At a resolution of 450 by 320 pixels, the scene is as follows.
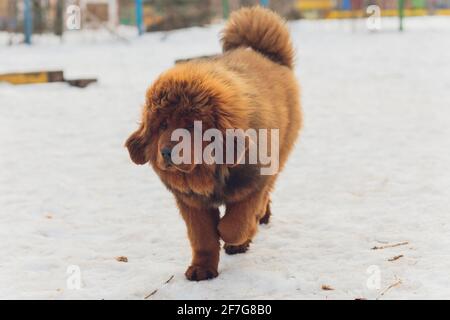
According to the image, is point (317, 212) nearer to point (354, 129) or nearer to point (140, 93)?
point (354, 129)

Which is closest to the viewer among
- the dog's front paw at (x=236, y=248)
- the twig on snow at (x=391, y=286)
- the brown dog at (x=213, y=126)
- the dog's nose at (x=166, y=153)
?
the dog's nose at (x=166, y=153)

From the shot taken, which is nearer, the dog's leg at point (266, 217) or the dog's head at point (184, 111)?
the dog's head at point (184, 111)

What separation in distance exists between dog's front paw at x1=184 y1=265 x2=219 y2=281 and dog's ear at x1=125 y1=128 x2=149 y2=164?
64cm

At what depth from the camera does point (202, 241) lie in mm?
3322

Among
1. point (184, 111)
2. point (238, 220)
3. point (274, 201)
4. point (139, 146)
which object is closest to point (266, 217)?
point (274, 201)

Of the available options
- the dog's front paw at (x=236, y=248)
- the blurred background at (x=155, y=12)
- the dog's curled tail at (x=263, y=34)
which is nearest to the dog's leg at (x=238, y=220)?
the dog's front paw at (x=236, y=248)

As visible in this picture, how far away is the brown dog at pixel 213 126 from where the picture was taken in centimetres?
290

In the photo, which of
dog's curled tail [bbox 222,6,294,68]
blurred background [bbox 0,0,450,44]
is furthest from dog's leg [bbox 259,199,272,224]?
blurred background [bbox 0,0,450,44]

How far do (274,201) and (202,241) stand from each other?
155cm

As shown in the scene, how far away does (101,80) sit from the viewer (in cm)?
955

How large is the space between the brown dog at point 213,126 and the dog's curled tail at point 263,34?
1.14ft

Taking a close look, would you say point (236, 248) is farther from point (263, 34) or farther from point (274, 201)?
point (263, 34)

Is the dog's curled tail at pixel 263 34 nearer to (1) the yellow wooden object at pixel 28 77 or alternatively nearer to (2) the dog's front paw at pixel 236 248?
(2) the dog's front paw at pixel 236 248
